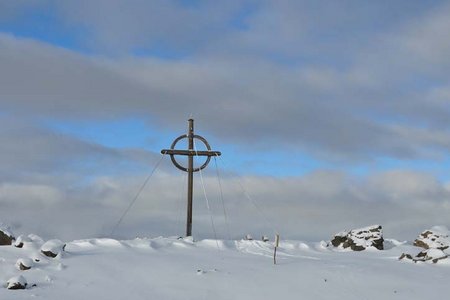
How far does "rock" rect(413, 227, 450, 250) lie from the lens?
25.2m

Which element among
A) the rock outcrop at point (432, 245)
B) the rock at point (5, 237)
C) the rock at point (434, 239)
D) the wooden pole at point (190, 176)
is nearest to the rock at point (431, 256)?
the rock outcrop at point (432, 245)


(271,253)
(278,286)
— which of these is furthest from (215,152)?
(278,286)

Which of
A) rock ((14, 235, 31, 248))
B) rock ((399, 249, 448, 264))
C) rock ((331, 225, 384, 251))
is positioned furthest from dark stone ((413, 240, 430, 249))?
rock ((14, 235, 31, 248))

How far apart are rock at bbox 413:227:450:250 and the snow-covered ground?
2.98 metres

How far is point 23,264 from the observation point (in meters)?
16.5

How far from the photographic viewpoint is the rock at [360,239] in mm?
27062

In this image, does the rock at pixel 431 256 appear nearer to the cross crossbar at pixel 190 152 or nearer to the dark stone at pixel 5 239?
the cross crossbar at pixel 190 152

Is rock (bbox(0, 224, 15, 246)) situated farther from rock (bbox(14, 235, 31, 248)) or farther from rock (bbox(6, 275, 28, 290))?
rock (bbox(6, 275, 28, 290))

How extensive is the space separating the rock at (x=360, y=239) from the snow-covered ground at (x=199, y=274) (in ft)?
13.3

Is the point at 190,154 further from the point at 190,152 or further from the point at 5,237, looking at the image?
the point at 5,237

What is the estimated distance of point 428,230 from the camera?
26.7 meters

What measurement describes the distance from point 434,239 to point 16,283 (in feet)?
62.2

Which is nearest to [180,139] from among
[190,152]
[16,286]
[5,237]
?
[190,152]

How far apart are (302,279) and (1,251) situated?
998cm
